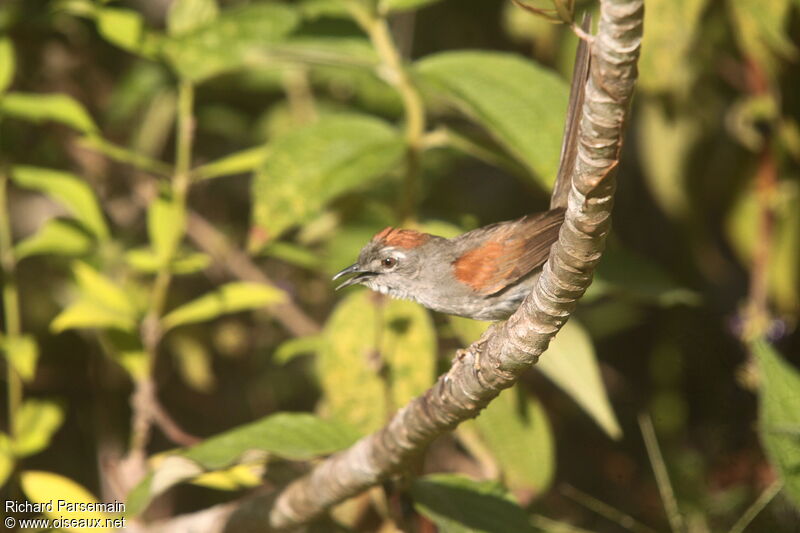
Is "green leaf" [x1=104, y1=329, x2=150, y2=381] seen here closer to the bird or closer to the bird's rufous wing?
the bird

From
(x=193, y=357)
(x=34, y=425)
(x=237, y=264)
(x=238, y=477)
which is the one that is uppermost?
(x=238, y=477)

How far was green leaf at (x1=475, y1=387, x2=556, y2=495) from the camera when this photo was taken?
10.9ft

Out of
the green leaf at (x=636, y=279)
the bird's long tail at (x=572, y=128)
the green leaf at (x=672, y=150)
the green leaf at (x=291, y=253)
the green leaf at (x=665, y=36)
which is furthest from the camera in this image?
the green leaf at (x=672, y=150)

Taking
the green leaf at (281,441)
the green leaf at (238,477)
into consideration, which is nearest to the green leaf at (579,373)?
the green leaf at (281,441)

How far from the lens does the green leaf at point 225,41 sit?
348 centimetres

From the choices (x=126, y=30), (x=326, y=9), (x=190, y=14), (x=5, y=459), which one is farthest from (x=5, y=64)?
(x=5, y=459)

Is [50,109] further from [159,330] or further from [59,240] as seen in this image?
[159,330]

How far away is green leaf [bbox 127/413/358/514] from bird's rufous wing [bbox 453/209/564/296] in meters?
0.64

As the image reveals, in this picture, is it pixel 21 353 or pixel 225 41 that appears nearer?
pixel 21 353

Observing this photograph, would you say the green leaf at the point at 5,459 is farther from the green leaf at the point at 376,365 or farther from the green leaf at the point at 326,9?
the green leaf at the point at 326,9

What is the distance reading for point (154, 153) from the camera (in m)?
4.84

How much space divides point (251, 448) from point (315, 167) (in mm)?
1005

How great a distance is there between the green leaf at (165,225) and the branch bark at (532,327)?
0.95 metres

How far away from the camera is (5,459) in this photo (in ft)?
10.6
